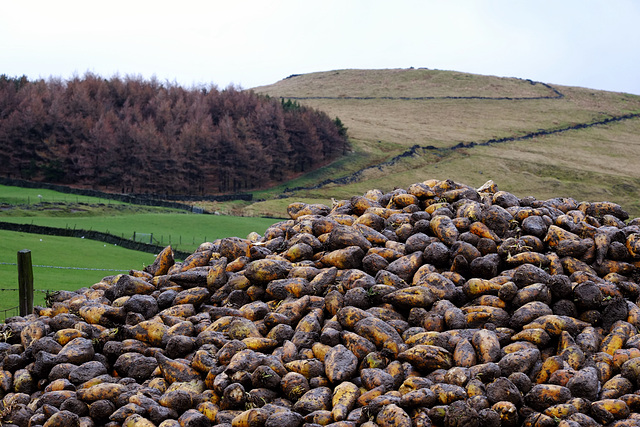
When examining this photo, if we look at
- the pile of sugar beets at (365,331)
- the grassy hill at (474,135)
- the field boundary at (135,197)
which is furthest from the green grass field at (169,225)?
the pile of sugar beets at (365,331)

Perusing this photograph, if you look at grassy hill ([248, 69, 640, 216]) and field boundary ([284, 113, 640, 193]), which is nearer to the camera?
grassy hill ([248, 69, 640, 216])

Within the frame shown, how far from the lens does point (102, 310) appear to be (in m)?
8.98

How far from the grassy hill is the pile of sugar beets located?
46.7 m

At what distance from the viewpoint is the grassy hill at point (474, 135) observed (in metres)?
71.8

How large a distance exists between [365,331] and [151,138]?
69.1 m

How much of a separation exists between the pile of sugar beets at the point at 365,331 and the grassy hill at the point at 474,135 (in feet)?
153

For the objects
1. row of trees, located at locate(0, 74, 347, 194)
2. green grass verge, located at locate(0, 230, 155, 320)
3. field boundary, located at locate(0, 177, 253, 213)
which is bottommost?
green grass verge, located at locate(0, 230, 155, 320)

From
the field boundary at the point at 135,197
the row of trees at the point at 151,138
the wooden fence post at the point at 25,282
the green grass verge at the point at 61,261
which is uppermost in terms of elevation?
the row of trees at the point at 151,138

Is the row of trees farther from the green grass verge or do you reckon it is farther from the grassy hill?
the green grass verge

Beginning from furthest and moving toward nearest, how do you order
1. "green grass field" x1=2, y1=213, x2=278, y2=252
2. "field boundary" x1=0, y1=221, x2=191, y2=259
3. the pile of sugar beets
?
"green grass field" x1=2, y1=213, x2=278, y2=252
"field boundary" x1=0, y1=221, x2=191, y2=259
the pile of sugar beets

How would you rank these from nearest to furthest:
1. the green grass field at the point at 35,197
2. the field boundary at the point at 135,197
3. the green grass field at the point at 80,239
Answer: the green grass field at the point at 80,239 < the green grass field at the point at 35,197 < the field boundary at the point at 135,197

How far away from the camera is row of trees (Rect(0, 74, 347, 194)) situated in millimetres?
69312

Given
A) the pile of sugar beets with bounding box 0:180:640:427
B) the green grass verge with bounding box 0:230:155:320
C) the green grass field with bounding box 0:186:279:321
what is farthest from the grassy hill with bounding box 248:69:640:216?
the pile of sugar beets with bounding box 0:180:640:427

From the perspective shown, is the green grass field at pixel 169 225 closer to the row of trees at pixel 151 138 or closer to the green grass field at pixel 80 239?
the green grass field at pixel 80 239
